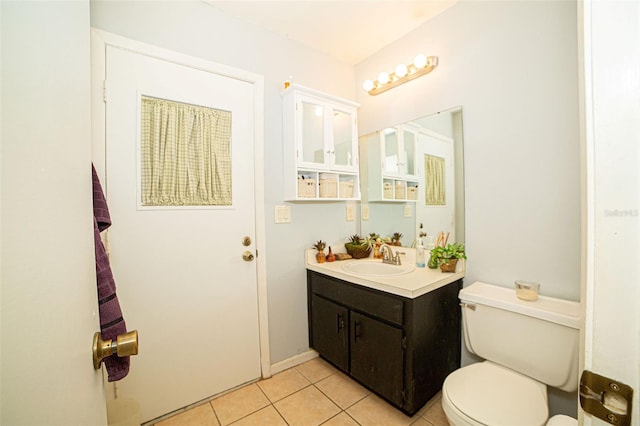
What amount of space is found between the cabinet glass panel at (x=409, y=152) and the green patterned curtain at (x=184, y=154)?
132cm

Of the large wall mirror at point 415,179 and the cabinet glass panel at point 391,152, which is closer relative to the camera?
the large wall mirror at point 415,179

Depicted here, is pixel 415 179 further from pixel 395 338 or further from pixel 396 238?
pixel 395 338

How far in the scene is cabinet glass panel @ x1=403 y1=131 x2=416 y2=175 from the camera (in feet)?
6.41

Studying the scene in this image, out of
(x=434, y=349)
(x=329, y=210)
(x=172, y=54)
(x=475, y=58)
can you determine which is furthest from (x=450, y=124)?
(x=172, y=54)

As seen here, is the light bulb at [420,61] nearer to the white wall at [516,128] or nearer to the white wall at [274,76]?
the white wall at [516,128]

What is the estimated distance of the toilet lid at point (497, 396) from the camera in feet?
3.29

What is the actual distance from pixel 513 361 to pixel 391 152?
156 cm

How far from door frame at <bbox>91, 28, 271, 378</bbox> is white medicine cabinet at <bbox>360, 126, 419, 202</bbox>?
1.00 meters

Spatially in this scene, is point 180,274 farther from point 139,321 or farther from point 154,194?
point 154,194

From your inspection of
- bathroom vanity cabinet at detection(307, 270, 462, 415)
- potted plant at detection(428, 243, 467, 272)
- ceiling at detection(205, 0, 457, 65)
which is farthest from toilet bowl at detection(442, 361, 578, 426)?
ceiling at detection(205, 0, 457, 65)

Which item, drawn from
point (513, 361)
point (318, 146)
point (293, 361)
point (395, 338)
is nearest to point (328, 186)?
point (318, 146)

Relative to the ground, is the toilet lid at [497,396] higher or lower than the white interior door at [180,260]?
lower

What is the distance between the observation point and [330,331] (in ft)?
6.15

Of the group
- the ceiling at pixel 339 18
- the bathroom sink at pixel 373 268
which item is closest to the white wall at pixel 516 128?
the ceiling at pixel 339 18
